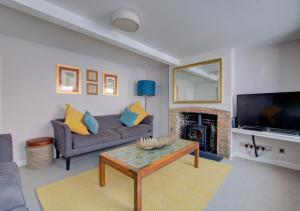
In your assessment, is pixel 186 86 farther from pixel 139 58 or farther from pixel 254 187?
pixel 254 187

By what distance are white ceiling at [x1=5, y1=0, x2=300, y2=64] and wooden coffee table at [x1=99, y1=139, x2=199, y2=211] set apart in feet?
5.84

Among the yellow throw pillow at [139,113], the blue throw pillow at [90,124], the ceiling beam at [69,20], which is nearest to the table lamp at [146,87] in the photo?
the yellow throw pillow at [139,113]

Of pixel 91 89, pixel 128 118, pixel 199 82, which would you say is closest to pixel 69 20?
pixel 91 89

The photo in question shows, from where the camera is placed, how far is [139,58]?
3.84 meters

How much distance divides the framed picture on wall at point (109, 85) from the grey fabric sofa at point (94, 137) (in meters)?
0.69

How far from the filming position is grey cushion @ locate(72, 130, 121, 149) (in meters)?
2.61

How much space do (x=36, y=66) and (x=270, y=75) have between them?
172 inches

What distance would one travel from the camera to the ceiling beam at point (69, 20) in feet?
5.07

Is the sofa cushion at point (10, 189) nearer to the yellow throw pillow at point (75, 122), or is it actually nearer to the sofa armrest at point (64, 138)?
the sofa armrest at point (64, 138)

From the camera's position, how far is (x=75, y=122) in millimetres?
2924

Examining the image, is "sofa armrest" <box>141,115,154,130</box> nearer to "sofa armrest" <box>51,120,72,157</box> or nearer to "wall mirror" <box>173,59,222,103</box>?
"wall mirror" <box>173,59,222,103</box>

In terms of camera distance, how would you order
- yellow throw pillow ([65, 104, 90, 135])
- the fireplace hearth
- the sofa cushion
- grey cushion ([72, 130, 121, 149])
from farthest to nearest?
the fireplace hearth, yellow throw pillow ([65, 104, 90, 135]), grey cushion ([72, 130, 121, 149]), the sofa cushion

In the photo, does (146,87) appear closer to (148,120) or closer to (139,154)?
(148,120)

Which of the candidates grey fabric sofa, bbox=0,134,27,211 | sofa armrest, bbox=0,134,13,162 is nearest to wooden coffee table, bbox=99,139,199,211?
grey fabric sofa, bbox=0,134,27,211
